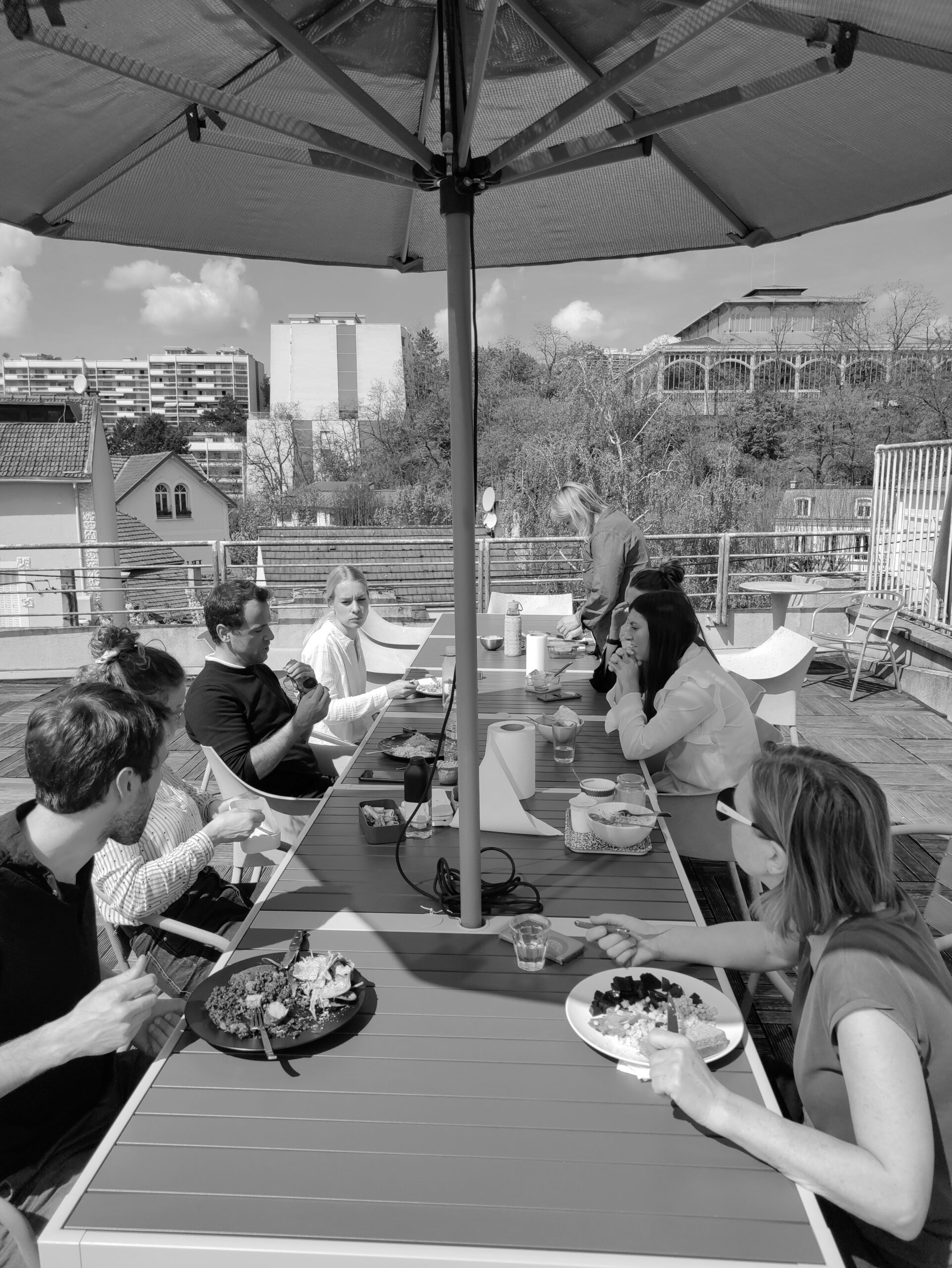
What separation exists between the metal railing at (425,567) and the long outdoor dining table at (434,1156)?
6.60ft

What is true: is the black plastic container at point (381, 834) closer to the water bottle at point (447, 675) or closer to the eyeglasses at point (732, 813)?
the eyeglasses at point (732, 813)

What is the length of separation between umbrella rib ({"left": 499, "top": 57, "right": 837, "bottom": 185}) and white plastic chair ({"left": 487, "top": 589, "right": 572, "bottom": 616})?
4.70m

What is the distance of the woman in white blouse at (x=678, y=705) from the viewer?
252 centimetres

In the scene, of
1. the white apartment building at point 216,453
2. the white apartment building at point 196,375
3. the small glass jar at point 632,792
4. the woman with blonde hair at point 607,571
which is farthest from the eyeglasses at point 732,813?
the white apartment building at point 196,375

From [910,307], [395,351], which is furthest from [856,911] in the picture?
[395,351]

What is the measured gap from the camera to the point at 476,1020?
1.26m

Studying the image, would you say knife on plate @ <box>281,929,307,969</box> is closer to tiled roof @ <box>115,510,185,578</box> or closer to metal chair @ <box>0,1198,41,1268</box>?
metal chair @ <box>0,1198,41,1268</box>

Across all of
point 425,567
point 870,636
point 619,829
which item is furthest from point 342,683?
point 425,567

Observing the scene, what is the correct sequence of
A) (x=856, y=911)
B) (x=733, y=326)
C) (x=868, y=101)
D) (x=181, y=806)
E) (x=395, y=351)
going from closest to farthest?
1. (x=856, y=911)
2. (x=868, y=101)
3. (x=181, y=806)
4. (x=733, y=326)
5. (x=395, y=351)

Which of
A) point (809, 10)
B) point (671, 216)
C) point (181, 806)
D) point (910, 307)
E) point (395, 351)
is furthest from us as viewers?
point (395, 351)

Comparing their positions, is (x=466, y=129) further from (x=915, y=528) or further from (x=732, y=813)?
(x=915, y=528)

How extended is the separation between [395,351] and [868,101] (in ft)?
206

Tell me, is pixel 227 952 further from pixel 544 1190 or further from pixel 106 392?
pixel 106 392

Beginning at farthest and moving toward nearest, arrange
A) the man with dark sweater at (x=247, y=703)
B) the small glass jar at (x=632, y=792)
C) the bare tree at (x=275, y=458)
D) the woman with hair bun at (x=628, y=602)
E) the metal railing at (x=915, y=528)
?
the bare tree at (x=275, y=458) → the metal railing at (x=915, y=528) → the woman with hair bun at (x=628, y=602) → the man with dark sweater at (x=247, y=703) → the small glass jar at (x=632, y=792)
